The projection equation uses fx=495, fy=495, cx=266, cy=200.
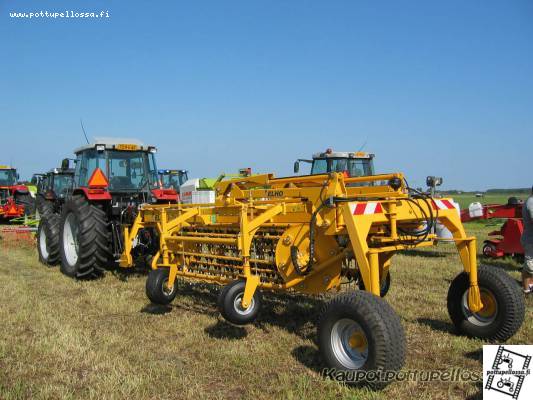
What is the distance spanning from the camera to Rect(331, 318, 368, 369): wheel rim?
11.8 feet

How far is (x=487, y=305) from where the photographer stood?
177 inches

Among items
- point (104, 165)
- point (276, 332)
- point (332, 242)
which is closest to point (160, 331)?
point (276, 332)

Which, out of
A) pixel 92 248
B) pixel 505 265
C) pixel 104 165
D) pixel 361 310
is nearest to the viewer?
pixel 361 310

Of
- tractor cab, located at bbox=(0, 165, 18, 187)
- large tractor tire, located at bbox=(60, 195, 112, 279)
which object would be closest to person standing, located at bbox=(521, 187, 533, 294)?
large tractor tire, located at bbox=(60, 195, 112, 279)

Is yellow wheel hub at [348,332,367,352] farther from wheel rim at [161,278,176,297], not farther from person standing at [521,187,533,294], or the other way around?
person standing at [521,187,533,294]

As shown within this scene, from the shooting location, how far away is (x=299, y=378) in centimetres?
362

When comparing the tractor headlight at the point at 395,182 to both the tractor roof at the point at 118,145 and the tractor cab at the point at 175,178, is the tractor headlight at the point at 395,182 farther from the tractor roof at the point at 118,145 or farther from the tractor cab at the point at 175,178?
the tractor cab at the point at 175,178

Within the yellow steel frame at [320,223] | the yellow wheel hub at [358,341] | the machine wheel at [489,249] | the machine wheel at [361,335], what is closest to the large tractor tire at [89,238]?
the yellow steel frame at [320,223]

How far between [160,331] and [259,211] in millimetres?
1580

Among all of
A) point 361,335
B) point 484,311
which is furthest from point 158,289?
point 484,311

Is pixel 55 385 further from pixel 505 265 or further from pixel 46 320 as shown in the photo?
pixel 505 265

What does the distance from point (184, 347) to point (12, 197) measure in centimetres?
1793

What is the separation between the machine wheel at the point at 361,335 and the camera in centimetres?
334

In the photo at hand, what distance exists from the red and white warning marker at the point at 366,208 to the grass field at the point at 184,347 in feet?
4.06
